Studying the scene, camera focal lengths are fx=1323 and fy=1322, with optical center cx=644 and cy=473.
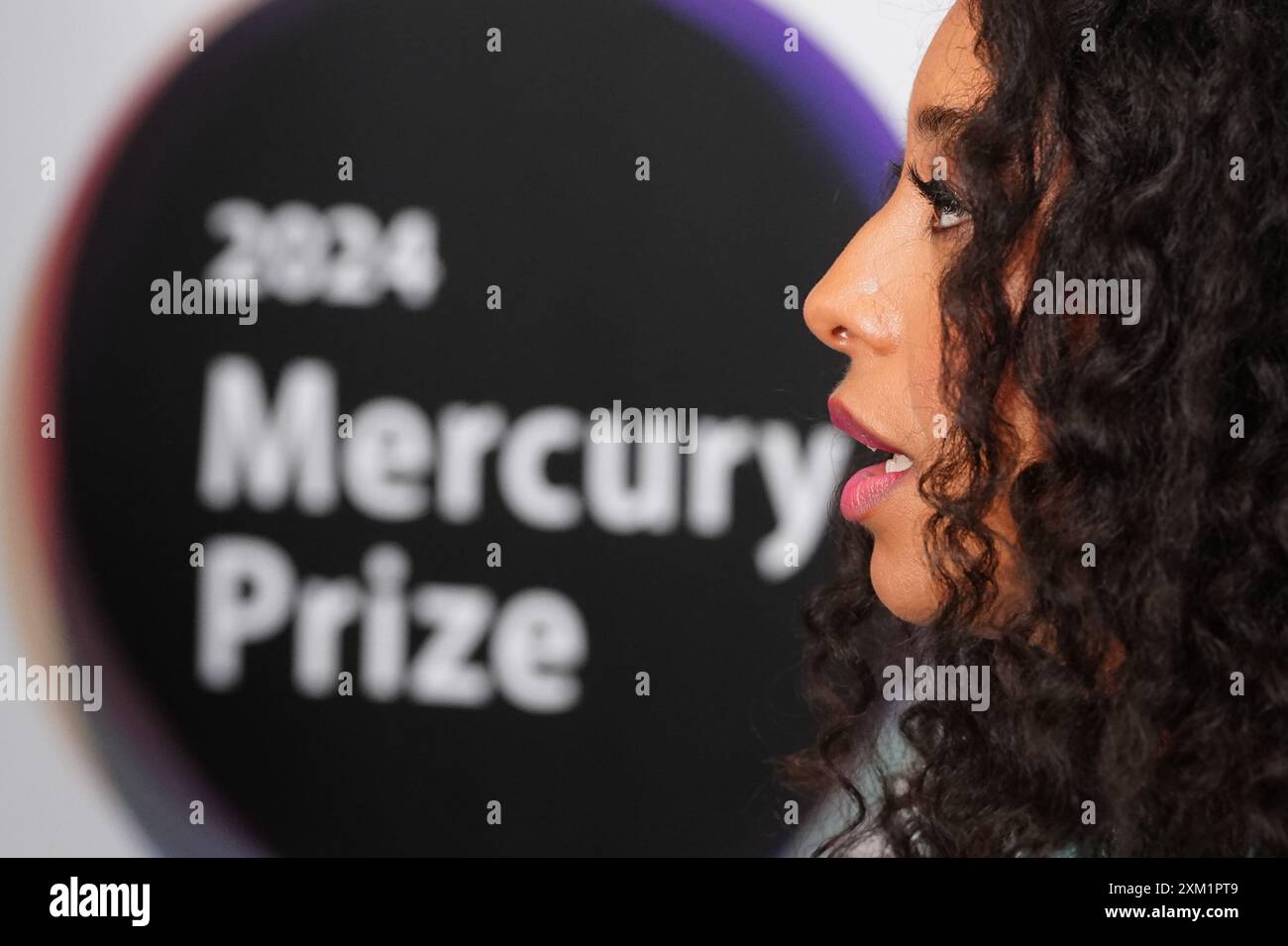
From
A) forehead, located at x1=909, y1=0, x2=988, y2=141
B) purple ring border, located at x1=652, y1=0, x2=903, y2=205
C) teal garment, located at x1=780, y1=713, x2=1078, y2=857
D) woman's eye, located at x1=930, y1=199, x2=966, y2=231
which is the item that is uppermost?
purple ring border, located at x1=652, y1=0, x2=903, y2=205

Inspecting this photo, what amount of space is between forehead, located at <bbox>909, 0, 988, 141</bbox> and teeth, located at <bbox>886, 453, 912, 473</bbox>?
0.89ft

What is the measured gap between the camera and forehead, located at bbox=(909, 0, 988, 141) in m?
1.07

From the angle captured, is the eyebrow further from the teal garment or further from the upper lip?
the teal garment

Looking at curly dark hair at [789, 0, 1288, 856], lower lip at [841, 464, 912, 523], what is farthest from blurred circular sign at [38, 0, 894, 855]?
curly dark hair at [789, 0, 1288, 856]

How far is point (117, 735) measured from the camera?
1.94 meters

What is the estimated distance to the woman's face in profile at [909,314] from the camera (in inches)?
42.6

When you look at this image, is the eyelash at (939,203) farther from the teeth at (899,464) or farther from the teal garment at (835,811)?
→ the teal garment at (835,811)

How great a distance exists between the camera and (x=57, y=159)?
6.21 feet

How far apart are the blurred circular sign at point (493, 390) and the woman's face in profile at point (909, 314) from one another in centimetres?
67

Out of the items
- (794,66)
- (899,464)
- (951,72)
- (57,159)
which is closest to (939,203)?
(951,72)

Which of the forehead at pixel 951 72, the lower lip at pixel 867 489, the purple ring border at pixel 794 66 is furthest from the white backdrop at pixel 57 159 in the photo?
the lower lip at pixel 867 489
